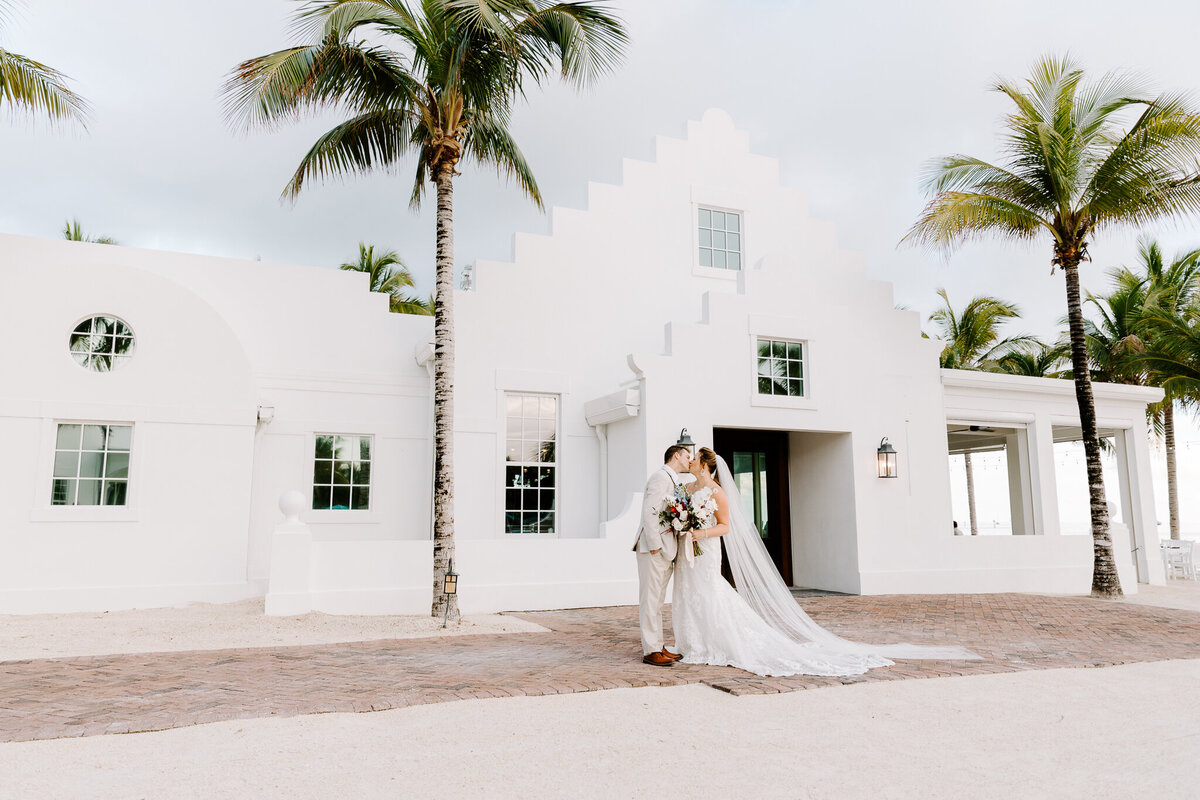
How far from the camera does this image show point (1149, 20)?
567 inches

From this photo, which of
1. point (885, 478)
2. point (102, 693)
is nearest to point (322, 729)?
point (102, 693)

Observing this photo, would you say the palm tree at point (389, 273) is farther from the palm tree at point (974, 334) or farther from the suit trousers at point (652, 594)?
the suit trousers at point (652, 594)

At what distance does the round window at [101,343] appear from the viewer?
10.3 m

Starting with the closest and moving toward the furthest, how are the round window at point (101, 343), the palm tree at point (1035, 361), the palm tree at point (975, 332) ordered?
the round window at point (101, 343) → the palm tree at point (975, 332) → the palm tree at point (1035, 361)

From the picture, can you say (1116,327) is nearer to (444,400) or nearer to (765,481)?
(765,481)

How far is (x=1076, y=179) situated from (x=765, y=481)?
22.3 ft

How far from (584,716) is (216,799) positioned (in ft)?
6.93

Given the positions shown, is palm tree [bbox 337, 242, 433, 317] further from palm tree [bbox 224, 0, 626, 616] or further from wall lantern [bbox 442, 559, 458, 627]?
wall lantern [bbox 442, 559, 458, 627]

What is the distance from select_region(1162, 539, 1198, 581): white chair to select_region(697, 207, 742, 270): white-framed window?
1220cm

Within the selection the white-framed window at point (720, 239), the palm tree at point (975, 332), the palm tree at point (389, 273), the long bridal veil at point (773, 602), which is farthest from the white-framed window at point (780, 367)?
the palm tree at point (975, 332)

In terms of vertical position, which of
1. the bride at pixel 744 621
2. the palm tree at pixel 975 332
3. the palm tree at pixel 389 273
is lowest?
the bride at pixel 744 621

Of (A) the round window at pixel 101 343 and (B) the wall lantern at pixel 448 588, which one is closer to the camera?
(B) the wall lantern at pixel 448 588

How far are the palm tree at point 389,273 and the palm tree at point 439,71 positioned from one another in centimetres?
1528

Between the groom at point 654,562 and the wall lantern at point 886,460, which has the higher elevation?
Result: the wall lantern at point 886,460
